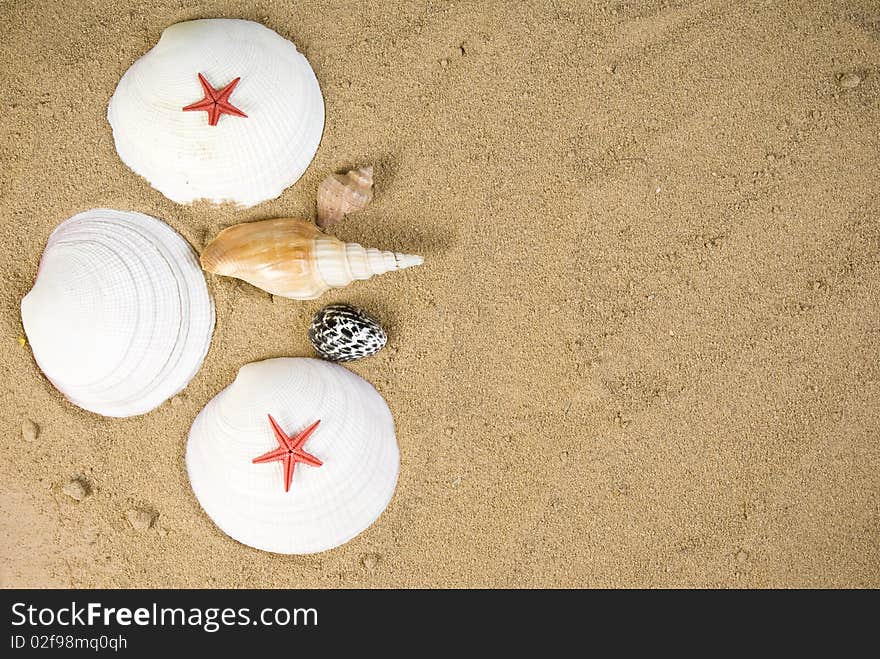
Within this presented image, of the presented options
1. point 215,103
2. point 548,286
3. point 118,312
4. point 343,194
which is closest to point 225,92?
point 215,103

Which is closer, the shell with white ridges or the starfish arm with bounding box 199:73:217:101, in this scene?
the starfish arm with bounding box 199:73:217:101

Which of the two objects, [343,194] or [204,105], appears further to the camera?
[343,194]

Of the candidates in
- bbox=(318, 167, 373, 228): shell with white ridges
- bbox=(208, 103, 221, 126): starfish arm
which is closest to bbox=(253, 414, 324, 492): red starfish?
bbox=(318, 167, 373, 228): shell with white ridges

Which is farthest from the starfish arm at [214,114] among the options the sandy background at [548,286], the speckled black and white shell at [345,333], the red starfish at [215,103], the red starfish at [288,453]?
the red starfish at [288,453]

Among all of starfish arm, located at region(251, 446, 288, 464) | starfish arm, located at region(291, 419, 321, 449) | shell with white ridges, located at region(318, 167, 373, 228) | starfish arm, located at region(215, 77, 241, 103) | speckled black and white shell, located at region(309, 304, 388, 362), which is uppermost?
starfish arm, located at region(215, 77, 241, 103)

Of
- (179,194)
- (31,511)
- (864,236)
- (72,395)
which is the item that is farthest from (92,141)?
(864,236)

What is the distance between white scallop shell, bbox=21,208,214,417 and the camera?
1.69 meters

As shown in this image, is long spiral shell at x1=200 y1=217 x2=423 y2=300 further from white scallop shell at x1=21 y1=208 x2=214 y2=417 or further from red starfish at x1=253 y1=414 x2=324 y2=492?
red starfish at x1=253 y1=414 x2=324 y2=492

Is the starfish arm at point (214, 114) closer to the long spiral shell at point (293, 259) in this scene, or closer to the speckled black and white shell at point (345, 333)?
the long spiral shell at point (293, 259)

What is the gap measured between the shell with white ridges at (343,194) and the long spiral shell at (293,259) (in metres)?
0.08

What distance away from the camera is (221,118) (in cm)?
175

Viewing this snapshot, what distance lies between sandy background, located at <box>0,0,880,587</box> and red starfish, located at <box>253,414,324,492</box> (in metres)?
0.27

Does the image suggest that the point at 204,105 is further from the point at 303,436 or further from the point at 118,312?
the point at 303,436

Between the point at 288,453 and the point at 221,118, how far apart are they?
84cm
